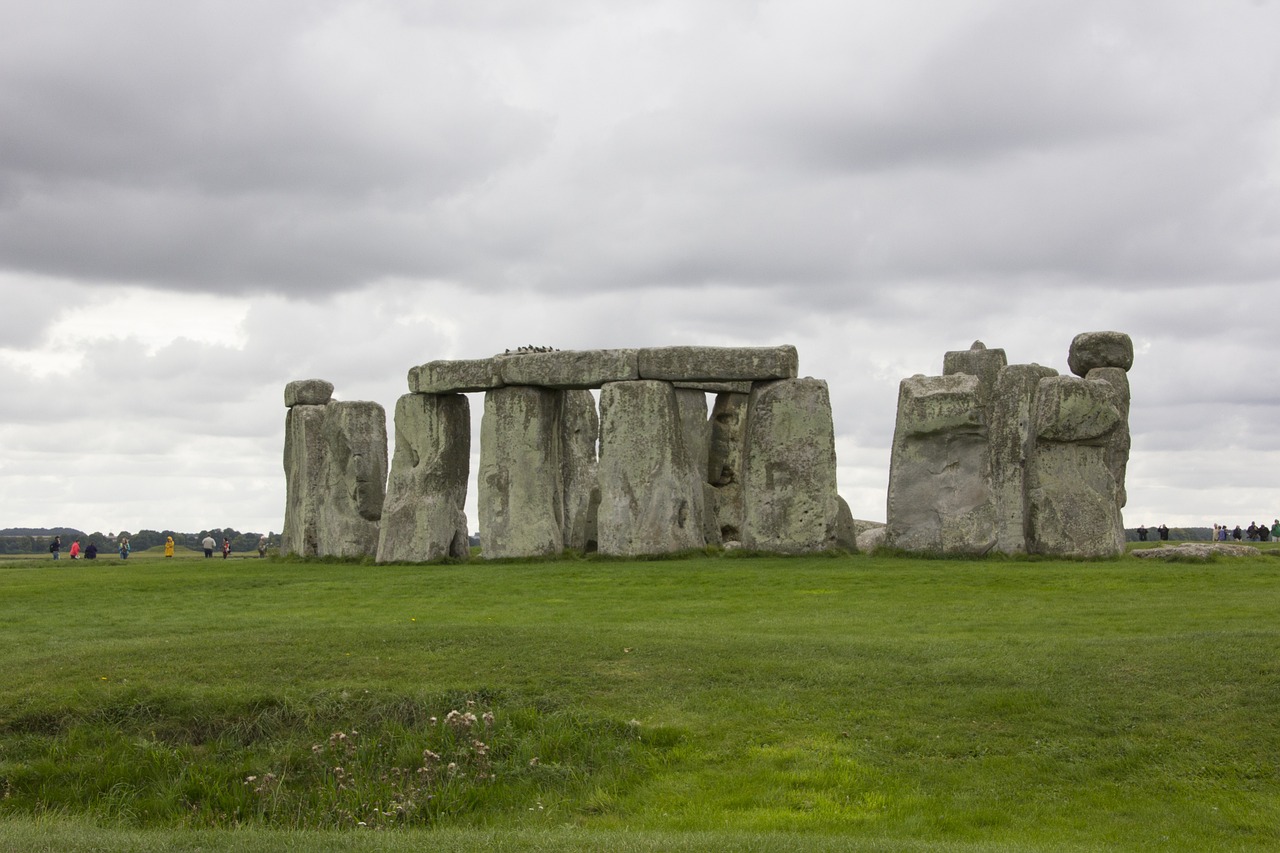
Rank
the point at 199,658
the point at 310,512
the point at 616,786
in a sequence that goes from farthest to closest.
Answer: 1. the point at 310,512
2. the point at 199,658
3. the point at 616,786

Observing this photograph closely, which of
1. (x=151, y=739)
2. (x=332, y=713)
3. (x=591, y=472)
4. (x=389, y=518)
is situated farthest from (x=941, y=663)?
(x=591, y=472)

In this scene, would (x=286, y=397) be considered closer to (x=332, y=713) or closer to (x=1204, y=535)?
(x=332, y=713)

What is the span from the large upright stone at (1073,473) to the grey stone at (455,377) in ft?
32.3

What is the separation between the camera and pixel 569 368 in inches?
1065

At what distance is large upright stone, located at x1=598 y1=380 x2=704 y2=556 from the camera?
26.0 meters

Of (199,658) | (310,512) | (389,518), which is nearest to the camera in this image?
(199,658)

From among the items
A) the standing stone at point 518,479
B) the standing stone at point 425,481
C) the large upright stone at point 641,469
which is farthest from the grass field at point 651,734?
the standing stone at point 425,481

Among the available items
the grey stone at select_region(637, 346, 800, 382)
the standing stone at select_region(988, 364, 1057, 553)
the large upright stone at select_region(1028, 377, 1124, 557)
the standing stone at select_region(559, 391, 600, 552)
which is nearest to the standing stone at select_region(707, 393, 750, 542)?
the standing stone at select_region(559, 391, 600, 552)

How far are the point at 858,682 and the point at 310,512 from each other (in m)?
20.2

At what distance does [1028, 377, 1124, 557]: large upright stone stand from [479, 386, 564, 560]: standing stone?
867 centimetres

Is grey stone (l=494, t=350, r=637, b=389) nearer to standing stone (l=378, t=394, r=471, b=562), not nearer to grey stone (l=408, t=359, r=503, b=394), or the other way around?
grey stone (l=408, t=359, r=503, b=394)

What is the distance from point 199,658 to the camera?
14523 millimetres

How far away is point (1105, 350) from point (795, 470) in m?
6.83

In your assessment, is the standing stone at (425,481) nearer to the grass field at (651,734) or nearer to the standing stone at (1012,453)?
the standing stone at (1012,453)
